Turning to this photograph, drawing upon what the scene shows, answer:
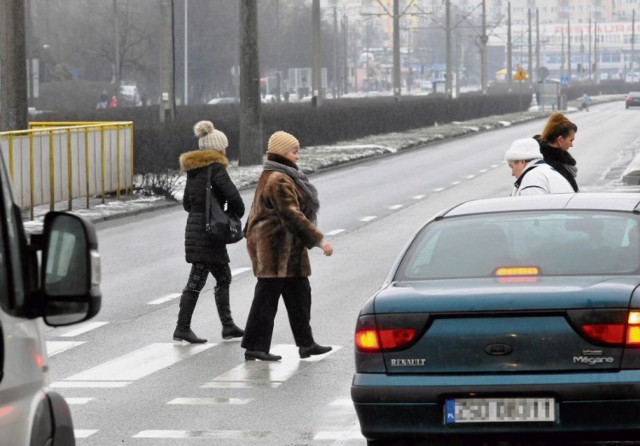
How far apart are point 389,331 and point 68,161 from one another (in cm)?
1882

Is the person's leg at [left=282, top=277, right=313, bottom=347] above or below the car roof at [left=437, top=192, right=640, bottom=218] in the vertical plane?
below

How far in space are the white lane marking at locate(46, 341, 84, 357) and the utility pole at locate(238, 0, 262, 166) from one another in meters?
24.1

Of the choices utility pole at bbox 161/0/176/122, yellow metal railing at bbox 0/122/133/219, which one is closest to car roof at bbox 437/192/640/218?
yellow metal railing at bbox 0/122/133/219

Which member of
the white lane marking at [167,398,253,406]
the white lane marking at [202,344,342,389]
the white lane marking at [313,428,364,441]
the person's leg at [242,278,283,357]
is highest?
the person's leg at [242,278,283,357]

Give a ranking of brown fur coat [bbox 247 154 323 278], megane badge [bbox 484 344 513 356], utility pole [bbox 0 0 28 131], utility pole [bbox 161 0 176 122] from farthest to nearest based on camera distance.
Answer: utility pole [bbox 161 0 176 122] < utility pole [bbox 0 0 28 131] < brown fur coat [bbox 247 154 323 278] < megane badge [bbox 484 344 513 356]

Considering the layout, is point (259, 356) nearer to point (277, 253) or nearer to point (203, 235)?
point (277, 253)

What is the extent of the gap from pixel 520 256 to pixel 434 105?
65.9 metres

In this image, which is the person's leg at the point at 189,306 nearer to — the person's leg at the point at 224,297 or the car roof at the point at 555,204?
the person's leg at the point at 224,297

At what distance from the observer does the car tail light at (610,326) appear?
673 cm

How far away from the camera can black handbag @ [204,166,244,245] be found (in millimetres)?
12398

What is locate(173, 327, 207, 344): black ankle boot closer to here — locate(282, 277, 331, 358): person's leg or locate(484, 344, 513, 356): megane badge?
locate(282, 277, 331, 358): person's leg

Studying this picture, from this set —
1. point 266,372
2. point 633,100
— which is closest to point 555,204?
point 266,372

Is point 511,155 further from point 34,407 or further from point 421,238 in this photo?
point 34,407

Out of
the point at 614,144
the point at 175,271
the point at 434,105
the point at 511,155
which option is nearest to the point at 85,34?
the point at 434,105
